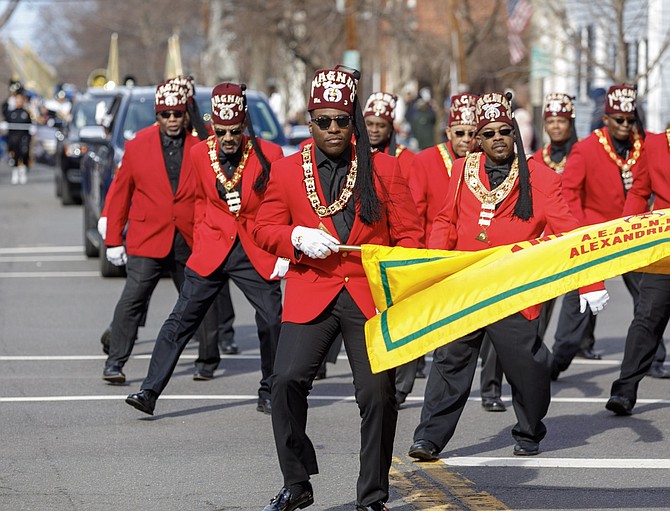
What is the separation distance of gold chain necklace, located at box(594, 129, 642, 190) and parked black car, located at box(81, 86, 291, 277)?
20.5ft

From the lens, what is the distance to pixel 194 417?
958cm

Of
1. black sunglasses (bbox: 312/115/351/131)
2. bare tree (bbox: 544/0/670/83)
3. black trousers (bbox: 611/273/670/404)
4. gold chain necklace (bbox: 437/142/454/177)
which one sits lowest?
black trousers (bbox: 611/273/670/404)

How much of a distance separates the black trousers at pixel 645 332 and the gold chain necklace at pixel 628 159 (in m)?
1.47

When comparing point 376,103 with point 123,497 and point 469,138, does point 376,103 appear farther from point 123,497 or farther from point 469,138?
point 123,497

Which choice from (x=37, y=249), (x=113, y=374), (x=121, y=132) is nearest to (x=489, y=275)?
(x=113, y=374)

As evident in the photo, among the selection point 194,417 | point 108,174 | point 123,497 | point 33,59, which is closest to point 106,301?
point 108,174

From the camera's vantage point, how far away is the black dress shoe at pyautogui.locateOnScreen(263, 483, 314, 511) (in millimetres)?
6801

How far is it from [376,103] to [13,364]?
3444 millimetres

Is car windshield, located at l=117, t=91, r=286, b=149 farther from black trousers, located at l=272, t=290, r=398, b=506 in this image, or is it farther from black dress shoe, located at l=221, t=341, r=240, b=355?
black trousers, located at l=272, t=290, r=398, b=506

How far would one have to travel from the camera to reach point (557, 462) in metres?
8.30

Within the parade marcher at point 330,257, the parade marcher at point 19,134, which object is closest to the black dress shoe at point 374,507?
the parade marcher at point 330,257

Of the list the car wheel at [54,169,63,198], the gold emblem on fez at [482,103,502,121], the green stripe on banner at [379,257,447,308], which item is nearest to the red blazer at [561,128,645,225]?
the gold emblem on fez at [482,103,502,121]

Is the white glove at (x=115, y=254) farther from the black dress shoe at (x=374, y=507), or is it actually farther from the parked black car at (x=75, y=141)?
the parked black car at (x=75, y=141)

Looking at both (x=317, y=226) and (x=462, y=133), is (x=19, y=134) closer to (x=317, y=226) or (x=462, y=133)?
(x=462, y=133)
